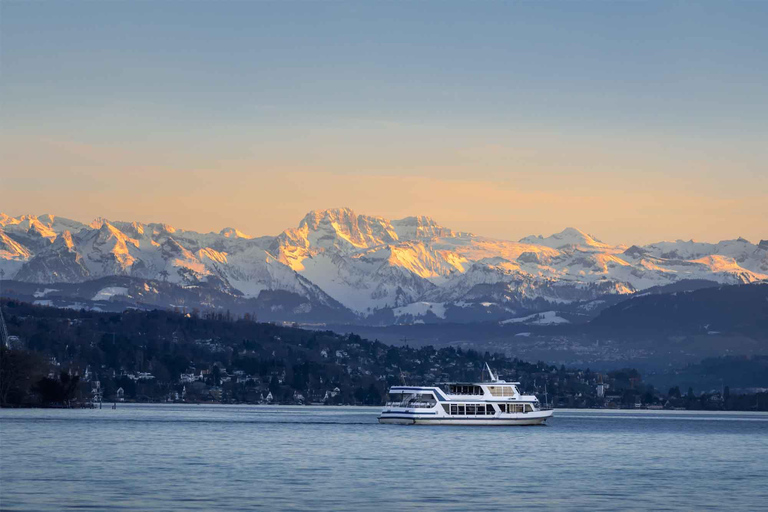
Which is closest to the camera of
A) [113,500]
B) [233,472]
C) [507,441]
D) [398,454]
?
[113,500]

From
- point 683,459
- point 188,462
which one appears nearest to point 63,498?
point 188,462

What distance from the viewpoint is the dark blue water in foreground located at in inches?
3883

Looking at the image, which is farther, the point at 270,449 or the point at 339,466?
the point at 270,449

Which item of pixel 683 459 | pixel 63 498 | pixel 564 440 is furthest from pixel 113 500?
pixel 564 440

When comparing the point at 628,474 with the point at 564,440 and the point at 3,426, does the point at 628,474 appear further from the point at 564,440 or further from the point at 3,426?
the point at 3,426

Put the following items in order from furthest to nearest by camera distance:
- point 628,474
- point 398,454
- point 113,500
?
1. point 398,454
2. point 628,474
3. point 113,500

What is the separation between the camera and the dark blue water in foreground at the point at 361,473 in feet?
324

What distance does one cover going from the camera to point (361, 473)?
122 metres

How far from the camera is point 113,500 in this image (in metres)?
95.2

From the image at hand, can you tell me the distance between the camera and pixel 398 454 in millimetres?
150125

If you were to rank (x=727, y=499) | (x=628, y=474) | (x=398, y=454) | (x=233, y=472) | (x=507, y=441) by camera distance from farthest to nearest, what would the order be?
A: (x=507, y=441)
(x=398, y=454)
(x=628, y=474)
(x=233, y=472)
(x=727, y=499)

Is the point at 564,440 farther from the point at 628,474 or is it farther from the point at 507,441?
the point at 628,474

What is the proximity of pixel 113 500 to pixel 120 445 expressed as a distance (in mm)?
61029

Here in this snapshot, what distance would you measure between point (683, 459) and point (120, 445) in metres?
59.3
